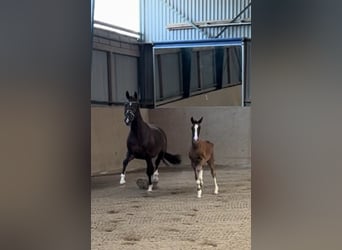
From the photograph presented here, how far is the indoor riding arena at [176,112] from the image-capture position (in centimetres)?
309

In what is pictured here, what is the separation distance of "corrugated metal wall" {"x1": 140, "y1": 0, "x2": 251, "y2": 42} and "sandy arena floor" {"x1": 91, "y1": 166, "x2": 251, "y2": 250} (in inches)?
132

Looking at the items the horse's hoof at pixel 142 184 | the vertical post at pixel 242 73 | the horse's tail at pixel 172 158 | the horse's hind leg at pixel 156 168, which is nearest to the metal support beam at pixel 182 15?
the vertical post at pixel 242 73

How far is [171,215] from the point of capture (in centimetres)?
305

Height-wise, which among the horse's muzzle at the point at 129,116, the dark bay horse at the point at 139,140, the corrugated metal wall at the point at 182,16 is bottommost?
the dark bay horse at the point at 139,140

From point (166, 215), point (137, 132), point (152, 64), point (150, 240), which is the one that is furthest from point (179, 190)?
point (152, 64)

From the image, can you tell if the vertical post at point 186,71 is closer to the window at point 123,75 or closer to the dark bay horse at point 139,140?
the window at point 123,75

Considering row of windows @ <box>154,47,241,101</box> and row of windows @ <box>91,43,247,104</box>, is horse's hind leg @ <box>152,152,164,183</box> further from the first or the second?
row of windows @ <box>154,47,241,101</box>

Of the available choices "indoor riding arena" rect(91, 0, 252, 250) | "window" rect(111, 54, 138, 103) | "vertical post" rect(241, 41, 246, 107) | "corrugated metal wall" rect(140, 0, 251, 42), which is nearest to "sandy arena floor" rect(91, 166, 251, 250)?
"indoor riding arena" rect(91, 0, 252, 250)

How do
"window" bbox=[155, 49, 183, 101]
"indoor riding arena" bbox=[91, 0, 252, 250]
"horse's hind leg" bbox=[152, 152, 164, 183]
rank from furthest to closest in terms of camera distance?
"window" bbox=[155, 49, 183, 101] → "horse's hind leg" bbox=[152, 152, 164, 183] → "indoor riding arena" bbox=[91, 0, 252, 250]

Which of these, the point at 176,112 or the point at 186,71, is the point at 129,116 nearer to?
the point at 176,112

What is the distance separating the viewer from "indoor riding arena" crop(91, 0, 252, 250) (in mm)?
3086
